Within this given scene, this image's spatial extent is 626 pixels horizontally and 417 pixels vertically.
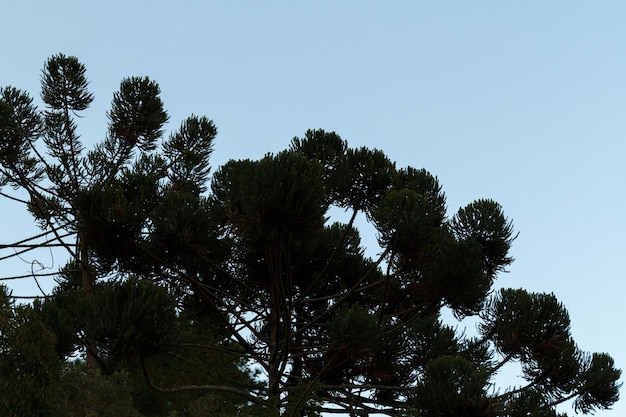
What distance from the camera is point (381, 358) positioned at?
51.2 feet

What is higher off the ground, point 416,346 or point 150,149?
point 150,149

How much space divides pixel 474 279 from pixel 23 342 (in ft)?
22.7

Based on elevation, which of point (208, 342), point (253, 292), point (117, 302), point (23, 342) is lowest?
point (23, 342)

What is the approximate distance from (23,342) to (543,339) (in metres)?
8.07

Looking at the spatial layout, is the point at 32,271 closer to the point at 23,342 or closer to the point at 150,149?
Result: the point at 150,149

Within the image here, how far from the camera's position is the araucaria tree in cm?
1177

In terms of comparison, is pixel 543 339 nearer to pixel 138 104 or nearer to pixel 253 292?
pixel 253 292

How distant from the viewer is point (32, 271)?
55.0 feet

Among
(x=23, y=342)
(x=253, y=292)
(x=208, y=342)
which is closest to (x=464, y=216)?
(x=253, y=292)

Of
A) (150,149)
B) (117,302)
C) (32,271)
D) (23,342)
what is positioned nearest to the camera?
(23,342)

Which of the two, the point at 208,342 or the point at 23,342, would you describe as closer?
the point at 23,342

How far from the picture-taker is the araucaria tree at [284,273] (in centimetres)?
1177

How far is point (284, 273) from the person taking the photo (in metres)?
15.9

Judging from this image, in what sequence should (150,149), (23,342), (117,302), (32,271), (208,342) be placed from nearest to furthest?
(23,342) → (117,302) → (208,342) → (32,271) → (150,149)
